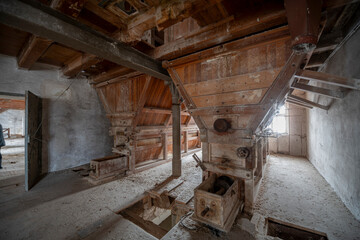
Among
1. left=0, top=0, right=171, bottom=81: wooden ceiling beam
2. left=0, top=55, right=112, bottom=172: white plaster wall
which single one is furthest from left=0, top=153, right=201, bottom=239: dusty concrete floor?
left=0, top=0, right=171, bottom=81: wooden ceiling beam

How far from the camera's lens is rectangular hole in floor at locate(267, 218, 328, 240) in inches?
78.4

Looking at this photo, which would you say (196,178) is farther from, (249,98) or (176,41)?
(176,41)

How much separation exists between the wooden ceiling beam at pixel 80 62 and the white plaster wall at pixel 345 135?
4431 millimetres

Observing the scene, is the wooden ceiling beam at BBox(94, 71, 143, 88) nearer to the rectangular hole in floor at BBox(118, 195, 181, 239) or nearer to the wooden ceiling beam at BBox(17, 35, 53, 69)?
the wooden ceiling beam at BBox(17, 35, 53, 69)

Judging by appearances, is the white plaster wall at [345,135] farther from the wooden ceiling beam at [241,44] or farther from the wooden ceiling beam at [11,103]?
the wooden ceiling beam at [11,103]

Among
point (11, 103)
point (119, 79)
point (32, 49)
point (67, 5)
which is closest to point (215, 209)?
point (67, 5)

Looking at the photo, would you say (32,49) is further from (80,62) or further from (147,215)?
(147,215)

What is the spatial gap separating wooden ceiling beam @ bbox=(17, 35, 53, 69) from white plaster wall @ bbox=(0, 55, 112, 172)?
46 centimetres

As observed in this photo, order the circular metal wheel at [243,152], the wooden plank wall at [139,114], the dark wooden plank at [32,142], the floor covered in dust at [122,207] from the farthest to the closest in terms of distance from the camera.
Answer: the wooden plank wall at [139,114] < the dark wooden plank at [32,142] < the circular metal wheel at [243,152] < the floor covered in dust at [122,207]

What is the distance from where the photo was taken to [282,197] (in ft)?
9.53

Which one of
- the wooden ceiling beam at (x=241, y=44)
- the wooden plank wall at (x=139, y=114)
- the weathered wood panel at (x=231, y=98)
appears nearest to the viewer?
the wooden ceiling beam at (x=241, y=44)

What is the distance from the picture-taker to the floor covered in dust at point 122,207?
1998mm

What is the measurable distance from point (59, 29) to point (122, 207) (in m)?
2.86

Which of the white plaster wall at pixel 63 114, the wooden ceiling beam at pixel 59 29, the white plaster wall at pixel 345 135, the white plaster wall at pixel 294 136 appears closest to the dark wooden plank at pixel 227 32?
the wooden ceiling beam at pixel 59 29
